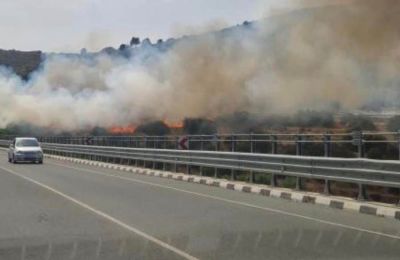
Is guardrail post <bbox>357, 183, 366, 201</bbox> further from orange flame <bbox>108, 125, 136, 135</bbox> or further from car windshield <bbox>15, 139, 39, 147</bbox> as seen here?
orange flame <bbox>108, 125, 136, 135</bbox>

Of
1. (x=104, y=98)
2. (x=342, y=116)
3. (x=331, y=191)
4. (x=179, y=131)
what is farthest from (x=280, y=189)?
(x=104, y=98)

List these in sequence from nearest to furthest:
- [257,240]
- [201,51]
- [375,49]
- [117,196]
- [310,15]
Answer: [257,240]
[117,196]
[375,49]
[310,15]
[201,51]

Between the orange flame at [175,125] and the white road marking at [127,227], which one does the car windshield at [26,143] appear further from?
the white road marking at [127,227]

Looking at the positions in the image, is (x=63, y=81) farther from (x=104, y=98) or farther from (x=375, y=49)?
(x=375, y=49)

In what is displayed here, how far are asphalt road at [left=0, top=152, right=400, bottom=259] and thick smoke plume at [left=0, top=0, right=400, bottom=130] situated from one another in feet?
45.0

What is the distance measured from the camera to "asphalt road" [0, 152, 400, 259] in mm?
9758

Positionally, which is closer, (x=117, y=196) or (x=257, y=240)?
(x=257, y=240)

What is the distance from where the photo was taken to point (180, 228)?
39.8 feet

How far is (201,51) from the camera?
136 feet

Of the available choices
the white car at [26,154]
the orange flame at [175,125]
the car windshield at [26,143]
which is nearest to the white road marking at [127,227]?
the white car at [26,154]

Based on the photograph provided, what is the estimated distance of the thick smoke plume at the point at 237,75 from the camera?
113 feet

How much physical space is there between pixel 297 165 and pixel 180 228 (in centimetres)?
710

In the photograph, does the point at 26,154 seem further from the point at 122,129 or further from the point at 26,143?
the point at 122,129

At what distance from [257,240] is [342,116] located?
3792 cm
